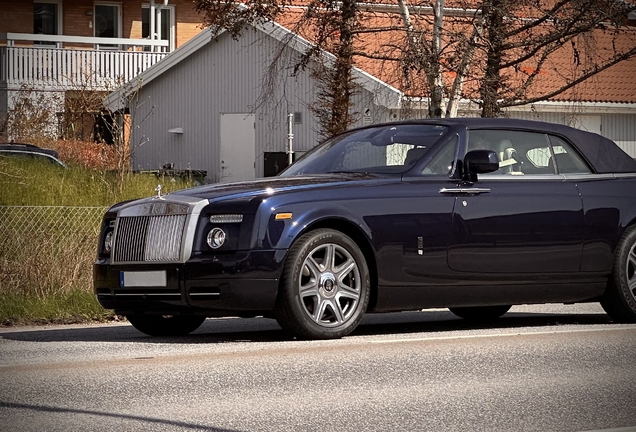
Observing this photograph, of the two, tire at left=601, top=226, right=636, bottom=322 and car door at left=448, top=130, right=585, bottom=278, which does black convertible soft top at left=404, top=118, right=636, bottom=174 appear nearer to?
car door at left=448, top=130, right=585, bottom=278

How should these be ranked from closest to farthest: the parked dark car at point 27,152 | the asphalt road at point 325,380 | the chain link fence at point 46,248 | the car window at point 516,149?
the asphalt road at point 325,380
the car window at point 516,149
the chain link fence at point 46,248
the parked dark car at point 27,152

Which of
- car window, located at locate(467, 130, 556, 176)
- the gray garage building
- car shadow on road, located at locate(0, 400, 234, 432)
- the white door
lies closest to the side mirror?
car window, located at locate(467, 130, 556, 176)

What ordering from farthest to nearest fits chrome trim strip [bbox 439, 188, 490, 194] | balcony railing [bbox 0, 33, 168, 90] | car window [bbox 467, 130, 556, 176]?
A: 1. balcony railing [bbox 0, 33, 168, 90]
2. car window [bbox 467, 130, 556, 176]
3. chrome trim strip [bbox 439, 188, 490, 194]

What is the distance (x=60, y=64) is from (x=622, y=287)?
3384 cm

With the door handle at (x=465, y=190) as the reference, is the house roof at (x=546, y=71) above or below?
above

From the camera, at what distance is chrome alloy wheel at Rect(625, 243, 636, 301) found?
11219 mm

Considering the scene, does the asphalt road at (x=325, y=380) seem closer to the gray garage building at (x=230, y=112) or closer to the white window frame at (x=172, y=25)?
the gray garage building at (x=230, y=112)

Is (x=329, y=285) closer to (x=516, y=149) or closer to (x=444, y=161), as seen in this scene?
(x=444, y=161)

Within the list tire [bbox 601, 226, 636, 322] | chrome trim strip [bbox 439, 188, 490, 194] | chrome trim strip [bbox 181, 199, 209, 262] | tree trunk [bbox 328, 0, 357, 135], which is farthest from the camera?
tree trunk [bbox 328, 0, 357, 135]

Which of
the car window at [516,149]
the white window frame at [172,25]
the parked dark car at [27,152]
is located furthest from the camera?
the white window frame at [172,25]

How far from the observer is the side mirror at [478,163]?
10.4 meters

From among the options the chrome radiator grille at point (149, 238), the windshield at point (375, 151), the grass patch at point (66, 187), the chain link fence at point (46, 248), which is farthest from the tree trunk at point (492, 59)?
the chrome radiator grille at point (149, 238)

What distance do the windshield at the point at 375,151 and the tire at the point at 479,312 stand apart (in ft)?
6.43

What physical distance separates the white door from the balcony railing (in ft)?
17.7
